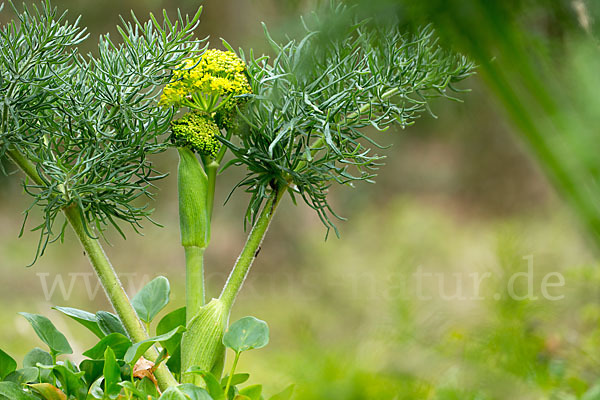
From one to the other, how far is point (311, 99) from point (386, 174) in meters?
2.24

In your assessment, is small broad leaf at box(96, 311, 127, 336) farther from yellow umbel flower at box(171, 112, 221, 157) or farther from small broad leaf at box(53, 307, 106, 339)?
yellow umbel flower at box(171, 112, 221, 157)

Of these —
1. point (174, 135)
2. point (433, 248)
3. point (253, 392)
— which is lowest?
point (253, 392)

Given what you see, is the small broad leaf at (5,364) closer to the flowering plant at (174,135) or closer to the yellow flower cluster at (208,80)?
the flowering plant at (174,135)

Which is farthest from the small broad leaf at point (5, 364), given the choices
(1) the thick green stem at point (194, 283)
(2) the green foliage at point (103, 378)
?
(1) the thick green stem at point (194, 283)

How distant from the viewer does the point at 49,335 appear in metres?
0.35

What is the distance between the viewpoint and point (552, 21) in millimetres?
183

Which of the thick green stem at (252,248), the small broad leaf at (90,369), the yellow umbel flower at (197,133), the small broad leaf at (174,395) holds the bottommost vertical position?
the small broad leaf at (174,395)

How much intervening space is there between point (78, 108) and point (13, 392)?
0.16 metres

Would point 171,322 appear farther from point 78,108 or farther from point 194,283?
point 78,108

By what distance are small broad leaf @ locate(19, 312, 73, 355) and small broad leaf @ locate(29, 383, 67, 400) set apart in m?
0.03

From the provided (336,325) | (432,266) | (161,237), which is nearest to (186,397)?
(336,325)

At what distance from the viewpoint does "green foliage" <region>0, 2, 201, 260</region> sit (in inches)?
11.9

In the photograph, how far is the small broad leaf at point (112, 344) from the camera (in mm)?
340

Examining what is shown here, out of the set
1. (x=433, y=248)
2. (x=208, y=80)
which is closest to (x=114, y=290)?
(x=208, y=80)
